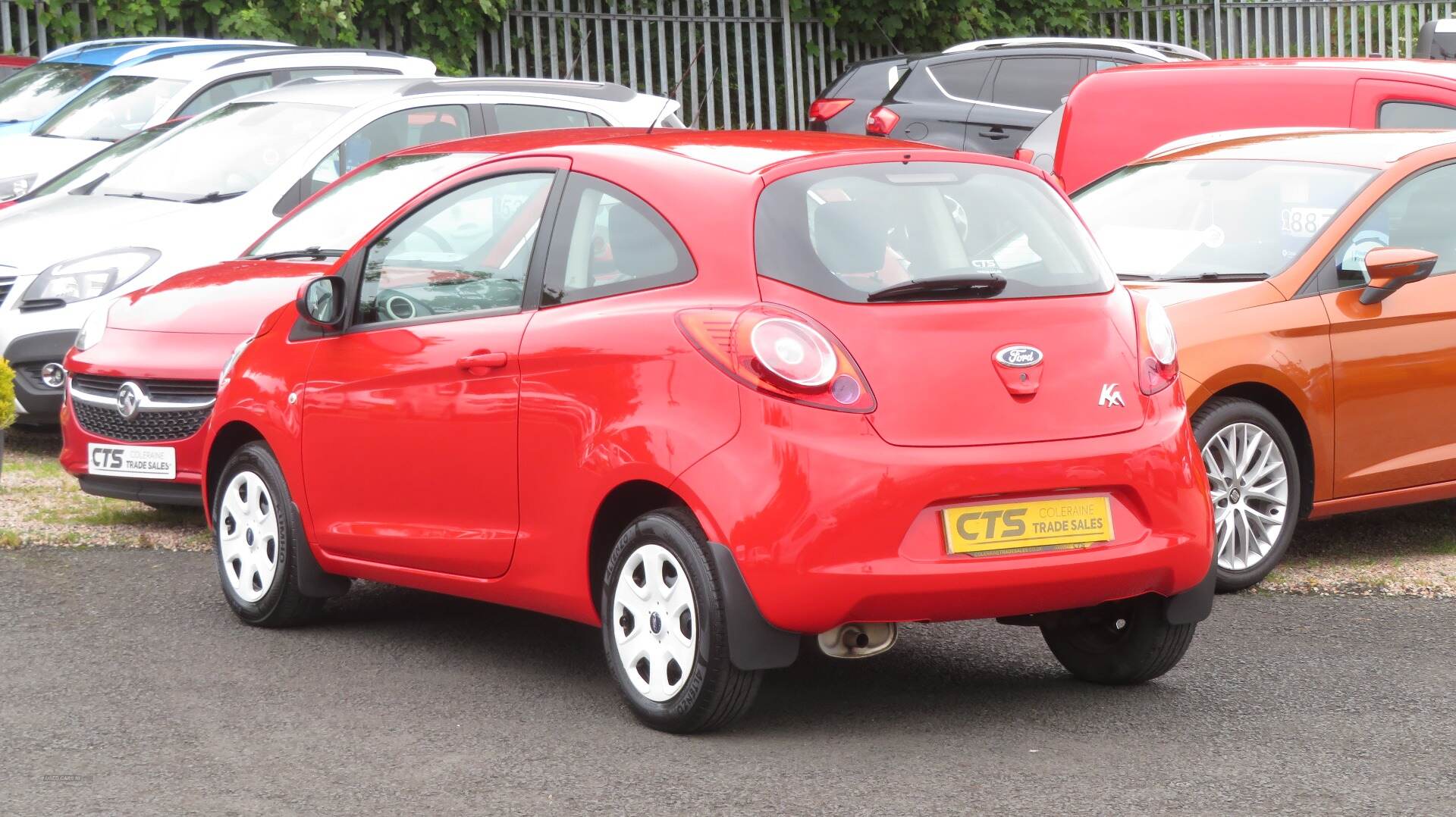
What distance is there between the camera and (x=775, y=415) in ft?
15.4

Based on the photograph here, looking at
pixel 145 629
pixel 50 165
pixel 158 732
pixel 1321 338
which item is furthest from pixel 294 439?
pixel 50 165

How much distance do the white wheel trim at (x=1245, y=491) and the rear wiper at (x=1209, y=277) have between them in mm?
674

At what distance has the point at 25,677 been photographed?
5.68 metres

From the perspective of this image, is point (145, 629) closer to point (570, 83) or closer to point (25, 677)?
point (25, 677)

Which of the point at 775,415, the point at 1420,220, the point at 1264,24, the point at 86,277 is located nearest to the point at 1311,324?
the point at 1420,220

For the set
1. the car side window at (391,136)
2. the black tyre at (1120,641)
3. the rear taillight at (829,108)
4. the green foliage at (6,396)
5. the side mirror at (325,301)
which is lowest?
the black tyre at (1120,641)

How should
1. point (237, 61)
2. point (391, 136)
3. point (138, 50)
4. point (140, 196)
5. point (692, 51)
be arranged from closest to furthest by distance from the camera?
point (391, 136) < point (140, 196) < point (237, 61) < point (138, 50) < point (692, 51)

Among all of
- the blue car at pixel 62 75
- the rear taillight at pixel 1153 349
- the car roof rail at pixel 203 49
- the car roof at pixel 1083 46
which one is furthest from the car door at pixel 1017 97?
the rear taillight at pixel 1153 349

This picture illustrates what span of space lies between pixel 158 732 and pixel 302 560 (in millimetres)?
1297

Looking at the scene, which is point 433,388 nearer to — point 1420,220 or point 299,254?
point 299,254

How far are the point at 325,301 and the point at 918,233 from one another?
2.08 meters

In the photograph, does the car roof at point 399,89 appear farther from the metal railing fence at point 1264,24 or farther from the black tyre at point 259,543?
the metal railing fence at point 1264,24

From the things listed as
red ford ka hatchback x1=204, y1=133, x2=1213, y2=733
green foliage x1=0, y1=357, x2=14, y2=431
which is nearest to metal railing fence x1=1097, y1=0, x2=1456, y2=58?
green foliage x1=0, y1=357, x2=14, y2=431

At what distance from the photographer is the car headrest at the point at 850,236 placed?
16.2 ft
